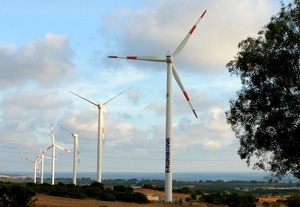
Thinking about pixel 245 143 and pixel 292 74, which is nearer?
pixel 292 74

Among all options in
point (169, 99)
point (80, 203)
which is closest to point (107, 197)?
point (80, 203)

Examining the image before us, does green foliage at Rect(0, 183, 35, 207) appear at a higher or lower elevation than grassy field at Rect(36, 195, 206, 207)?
higher

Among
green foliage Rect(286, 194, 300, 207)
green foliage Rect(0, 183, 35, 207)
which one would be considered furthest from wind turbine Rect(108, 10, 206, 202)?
green foliage Rect(0, 183, 35, 207)

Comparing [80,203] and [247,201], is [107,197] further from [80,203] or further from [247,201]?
[247,201]

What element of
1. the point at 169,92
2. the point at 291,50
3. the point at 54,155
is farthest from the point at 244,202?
the point at 54,155

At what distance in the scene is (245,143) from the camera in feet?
118

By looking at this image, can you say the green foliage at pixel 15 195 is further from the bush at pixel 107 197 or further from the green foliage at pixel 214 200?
the green foliage at pixel 214 200

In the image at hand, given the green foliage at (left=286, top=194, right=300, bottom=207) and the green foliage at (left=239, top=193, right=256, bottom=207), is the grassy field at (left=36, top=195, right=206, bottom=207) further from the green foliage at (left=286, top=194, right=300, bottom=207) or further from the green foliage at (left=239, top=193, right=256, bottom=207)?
the green foliage at (left=286, top=194, right=300, bottom=207)

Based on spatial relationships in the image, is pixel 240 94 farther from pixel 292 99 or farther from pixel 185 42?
pixel 185 42

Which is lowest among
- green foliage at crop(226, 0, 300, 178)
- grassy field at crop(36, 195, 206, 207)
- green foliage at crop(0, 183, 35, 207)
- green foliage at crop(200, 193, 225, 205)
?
green foliage at crop(200, 193, 225, 205)

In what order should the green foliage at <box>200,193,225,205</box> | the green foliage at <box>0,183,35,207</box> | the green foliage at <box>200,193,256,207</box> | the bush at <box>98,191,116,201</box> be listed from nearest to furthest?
the green foliage at <box>0,183,35,207</box>, the bush at <box>98,191,116,201</box>, the green foliage at <box>200,193,256,207</box>, the green foliage at <box>200,193,225,205</box>

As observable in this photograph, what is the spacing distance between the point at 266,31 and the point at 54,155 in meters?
90.8

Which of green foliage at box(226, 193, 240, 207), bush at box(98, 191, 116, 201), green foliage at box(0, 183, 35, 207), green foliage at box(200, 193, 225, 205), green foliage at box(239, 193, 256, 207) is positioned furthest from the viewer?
green foliage at box(200, 193, 225, 205)

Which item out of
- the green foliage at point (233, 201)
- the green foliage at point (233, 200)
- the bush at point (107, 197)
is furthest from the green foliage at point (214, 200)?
the bush at point (107, 197)
